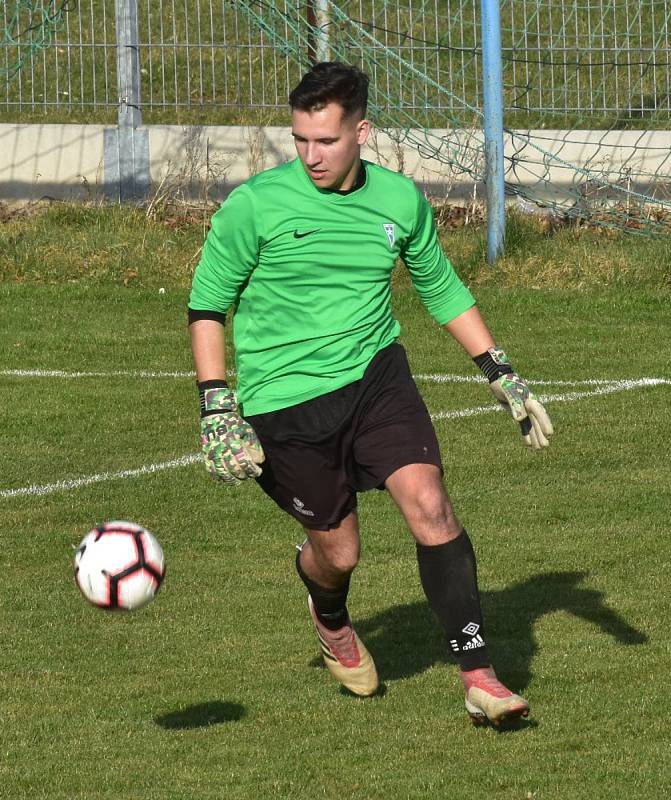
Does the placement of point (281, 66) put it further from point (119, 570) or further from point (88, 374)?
point (119, 570)

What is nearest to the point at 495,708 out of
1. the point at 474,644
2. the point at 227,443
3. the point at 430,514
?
the point at 474,644

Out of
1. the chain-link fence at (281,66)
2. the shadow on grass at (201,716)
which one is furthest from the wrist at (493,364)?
the chain-link fence at (281,66)

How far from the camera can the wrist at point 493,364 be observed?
19.2 ft

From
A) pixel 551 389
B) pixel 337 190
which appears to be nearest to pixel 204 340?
pixel 337 190

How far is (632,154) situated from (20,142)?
6333mm

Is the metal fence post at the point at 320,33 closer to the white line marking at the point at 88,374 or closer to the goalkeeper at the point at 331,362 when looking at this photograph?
the white line marking at the point at 88,374

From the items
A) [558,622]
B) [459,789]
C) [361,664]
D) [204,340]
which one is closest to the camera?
[459,789]

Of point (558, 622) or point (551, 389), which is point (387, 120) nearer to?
point (551, 389)

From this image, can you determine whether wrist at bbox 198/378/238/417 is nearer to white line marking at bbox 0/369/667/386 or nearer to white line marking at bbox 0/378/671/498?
white line marking at bbox 0/378/671/498

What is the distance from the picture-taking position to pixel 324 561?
589 centimetres

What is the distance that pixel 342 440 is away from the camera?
5.66m

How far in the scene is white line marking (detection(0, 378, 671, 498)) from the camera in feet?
29.5

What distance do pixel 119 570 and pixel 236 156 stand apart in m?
12.2

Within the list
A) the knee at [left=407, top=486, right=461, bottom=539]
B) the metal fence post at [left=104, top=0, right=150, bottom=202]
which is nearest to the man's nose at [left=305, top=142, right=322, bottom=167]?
the knee at [left=407, top=486, right=461, bottom=539]
